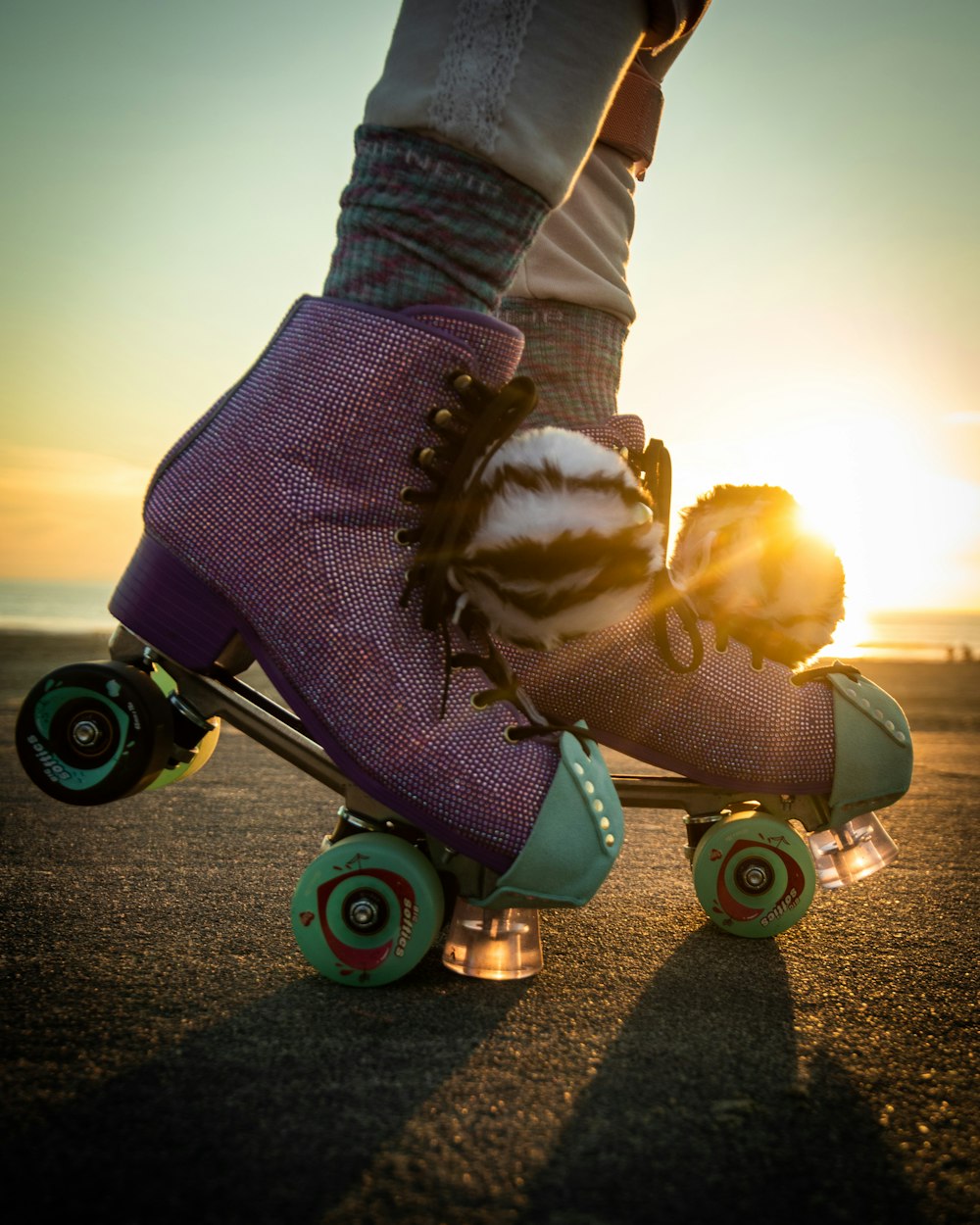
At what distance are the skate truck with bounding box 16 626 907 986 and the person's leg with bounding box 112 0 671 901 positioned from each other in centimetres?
7

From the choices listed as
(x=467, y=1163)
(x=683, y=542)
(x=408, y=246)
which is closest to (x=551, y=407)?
(x=683, y=542)

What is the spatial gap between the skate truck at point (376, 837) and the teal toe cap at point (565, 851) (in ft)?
0.05

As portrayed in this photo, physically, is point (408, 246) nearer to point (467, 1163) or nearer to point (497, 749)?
point (497, 749)

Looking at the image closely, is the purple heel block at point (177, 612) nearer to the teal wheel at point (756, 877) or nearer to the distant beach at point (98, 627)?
the teal wheel at point (756, 877)

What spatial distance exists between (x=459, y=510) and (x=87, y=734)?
474 millimetres

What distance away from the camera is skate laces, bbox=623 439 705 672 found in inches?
43.4

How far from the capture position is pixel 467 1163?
56 centimetres

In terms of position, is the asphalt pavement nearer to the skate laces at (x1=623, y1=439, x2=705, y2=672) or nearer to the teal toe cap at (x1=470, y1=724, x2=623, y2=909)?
the teal toe cap at (x1=470, y1=724, x2=623, y2=909)

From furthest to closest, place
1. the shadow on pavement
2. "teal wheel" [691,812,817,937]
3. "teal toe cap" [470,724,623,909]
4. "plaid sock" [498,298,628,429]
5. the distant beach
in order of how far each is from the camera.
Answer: the distant beach < "plaid sock" [498,298,628,429] < "teal wheel" [691,812,817,937] < "teal toe cap" [470,724,623,909] < the shadow on pavement

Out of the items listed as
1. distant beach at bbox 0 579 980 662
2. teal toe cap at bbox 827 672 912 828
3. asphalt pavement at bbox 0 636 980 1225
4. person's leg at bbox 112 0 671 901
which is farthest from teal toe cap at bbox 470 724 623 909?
distant beach at bbox 0 579 980 662

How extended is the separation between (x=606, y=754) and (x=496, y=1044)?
8.04 feet

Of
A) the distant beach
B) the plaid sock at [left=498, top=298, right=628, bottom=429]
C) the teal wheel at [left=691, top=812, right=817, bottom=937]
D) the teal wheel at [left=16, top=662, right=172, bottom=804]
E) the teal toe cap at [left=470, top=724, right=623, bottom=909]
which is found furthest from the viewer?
the distant beach

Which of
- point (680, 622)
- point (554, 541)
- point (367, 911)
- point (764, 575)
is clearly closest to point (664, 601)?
point (680, 622)

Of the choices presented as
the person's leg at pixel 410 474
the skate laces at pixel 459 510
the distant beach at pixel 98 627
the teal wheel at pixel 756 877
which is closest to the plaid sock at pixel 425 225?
the person's leg at pixel 410 474
